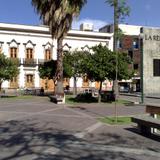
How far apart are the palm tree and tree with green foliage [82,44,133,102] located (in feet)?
13.3

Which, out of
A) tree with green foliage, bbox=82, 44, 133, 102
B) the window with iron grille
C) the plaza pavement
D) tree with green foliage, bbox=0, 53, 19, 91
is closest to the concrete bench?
the plaza pavement

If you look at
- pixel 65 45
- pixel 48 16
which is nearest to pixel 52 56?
pixel 65 45

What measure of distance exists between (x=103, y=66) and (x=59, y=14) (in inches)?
252

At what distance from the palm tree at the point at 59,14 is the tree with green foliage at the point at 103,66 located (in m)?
4.05

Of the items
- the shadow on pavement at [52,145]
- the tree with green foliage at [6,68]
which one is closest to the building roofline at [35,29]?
the tree with green foliage at [6,68]

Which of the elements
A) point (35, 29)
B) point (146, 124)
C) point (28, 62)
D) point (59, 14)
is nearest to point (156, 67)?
point (59, 14)

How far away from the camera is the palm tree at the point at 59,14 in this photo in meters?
34.9

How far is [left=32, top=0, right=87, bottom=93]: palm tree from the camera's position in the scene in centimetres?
3488

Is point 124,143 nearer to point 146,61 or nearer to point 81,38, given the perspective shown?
point 146,61

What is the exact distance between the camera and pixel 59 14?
35.3m

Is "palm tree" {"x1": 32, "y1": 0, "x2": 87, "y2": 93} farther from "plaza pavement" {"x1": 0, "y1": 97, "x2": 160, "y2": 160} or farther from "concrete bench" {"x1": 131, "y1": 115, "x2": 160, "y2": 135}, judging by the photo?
"concrete bench" {"x1": 131, "y1": 115, "x2": 160, "y2": 135}

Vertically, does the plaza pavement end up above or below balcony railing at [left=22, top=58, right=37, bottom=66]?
below

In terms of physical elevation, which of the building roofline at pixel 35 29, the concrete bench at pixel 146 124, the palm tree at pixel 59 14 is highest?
the building roofline at pixel 35 29

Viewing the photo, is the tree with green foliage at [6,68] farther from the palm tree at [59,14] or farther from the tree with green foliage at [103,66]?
the tree with green foliage at [103,66]
